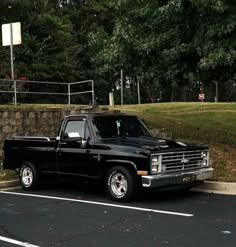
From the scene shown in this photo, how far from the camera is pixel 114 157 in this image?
36.0 feet

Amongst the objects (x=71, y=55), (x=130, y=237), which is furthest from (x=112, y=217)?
(x=71, y=55)

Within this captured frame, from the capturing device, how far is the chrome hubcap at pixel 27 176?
13.1m

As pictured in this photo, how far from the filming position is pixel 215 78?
15.2 metres

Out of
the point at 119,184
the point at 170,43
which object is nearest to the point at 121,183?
the point at 119,184

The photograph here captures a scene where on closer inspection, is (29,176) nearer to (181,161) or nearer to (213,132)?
(181,161)

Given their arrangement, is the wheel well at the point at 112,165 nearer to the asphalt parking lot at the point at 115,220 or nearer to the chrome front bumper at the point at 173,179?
the chrome front bumper at the point at 173,179

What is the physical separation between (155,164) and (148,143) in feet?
2.26

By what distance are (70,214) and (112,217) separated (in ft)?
2.80

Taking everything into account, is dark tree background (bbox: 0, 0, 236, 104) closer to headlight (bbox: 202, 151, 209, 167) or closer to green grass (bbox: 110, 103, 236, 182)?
green grass (bbox: 110, 103, 236, 182)

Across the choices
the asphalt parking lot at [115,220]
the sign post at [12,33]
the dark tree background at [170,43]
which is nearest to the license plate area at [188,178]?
the asphalt parking lot at [115,220]

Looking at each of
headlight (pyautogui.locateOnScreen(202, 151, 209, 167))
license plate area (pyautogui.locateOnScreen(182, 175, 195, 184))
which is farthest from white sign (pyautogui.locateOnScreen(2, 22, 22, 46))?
license plate area (pyautogui.locateOnScreen(182, 175, 195, 184))

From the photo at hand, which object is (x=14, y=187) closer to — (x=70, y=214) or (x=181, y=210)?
(x=70, y=214)

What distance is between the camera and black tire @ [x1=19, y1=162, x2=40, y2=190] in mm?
12906

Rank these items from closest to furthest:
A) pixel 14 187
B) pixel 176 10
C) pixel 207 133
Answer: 1. pixel 176 10
2. pixel 14 187
3. pixel 207 133
